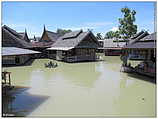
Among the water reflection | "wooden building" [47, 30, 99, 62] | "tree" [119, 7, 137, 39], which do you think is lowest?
the water reflection

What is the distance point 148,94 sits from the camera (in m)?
8.07

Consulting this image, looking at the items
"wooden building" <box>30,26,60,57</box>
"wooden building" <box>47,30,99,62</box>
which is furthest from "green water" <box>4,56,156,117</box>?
"wooden building" <box>30,26,60,57</box>

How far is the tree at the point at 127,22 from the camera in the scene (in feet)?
104

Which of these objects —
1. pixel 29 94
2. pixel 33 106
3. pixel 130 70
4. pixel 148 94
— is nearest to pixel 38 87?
pixel 29 94

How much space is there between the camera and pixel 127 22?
32.1 m

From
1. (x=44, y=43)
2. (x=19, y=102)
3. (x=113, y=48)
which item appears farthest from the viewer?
(x=113, y=48)

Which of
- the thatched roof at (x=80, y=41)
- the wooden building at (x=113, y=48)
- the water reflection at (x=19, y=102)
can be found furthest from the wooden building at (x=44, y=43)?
the water reflection at (x=19, y=102)

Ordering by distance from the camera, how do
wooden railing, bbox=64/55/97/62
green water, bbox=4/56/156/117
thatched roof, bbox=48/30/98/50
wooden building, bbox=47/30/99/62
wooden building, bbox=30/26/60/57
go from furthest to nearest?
wooden building, bbox=30/26/60/57 → thatched roof, bbox=48/30/98/50 → wooden building, bbox=47/30/99/62 → wooden railing, bbox=64/55/97/62 → green water, bbox=4/56/156/117

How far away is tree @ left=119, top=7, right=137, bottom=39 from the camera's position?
31.7 meters

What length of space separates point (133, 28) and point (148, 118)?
2977 cm

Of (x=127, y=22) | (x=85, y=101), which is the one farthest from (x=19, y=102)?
(x=127, y=22)

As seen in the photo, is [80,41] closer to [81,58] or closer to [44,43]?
[81,58]

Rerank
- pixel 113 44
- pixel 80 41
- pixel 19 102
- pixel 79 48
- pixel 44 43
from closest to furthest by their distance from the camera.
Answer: pixel 19 102
pixel 80 41
pixel 79 48
pixel 44 43
pixel 113 44

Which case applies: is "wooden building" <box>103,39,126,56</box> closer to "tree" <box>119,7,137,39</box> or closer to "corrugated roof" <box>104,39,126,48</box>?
"corrugated roof" <box>104,39,126,48</box>
